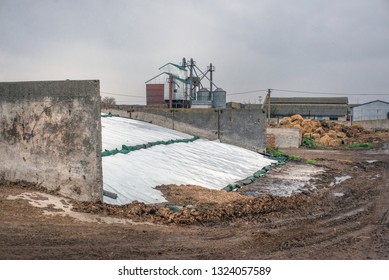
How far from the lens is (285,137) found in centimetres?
2695

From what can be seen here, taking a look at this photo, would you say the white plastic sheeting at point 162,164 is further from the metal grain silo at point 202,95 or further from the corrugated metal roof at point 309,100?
the corrugated metal roof at point 309,100

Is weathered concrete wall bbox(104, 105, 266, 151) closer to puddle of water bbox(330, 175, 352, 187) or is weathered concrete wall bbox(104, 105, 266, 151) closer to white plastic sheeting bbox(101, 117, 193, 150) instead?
white plastic sheeting bbox(101, 117, 193, 150)

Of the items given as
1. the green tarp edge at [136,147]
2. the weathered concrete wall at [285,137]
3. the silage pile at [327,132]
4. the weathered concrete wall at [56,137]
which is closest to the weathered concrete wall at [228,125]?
the green tarp edge at [136,147]

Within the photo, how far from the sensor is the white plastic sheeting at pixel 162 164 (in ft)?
29.2

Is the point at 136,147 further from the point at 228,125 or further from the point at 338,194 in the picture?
the point at 228,125

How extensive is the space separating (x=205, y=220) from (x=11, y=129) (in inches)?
162

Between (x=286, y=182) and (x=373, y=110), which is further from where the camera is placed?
(x=373, y=110)

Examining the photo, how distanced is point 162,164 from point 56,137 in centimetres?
539

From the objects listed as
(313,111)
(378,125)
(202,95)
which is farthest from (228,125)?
(313,111)

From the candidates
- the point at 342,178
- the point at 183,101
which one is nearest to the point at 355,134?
the point at 183,101

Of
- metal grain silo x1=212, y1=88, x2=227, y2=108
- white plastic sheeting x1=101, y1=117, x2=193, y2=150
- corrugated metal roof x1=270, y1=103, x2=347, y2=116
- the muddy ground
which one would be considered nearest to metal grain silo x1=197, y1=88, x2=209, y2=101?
A: metal grain silo x1=212, y1=88, x2=227, y2=108

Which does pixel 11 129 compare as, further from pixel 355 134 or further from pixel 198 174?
pixel 355 134

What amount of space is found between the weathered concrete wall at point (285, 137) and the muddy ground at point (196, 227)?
1709cm

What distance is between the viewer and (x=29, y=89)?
7.34 meters
